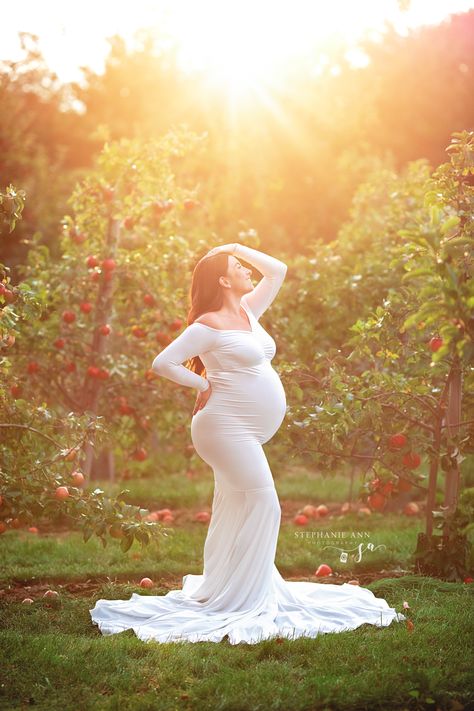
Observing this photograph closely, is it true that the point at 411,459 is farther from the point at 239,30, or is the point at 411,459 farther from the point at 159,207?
the point at 239,30

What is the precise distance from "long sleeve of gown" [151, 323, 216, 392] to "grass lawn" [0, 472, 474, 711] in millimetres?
1465

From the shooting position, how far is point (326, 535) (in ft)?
24.4

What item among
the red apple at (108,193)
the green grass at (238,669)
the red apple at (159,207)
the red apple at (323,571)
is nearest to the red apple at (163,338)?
the red apple at (159,207)

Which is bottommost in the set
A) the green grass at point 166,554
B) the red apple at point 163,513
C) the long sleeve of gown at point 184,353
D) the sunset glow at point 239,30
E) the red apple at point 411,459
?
the green grass at point 166,554

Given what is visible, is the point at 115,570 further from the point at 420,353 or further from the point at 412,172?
the point at 412,172

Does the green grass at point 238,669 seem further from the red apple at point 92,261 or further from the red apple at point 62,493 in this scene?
the red apple at point 92,261

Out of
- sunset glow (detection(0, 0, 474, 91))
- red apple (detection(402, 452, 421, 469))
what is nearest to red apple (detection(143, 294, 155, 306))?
red apple (detection(402, 452, 421, 469))

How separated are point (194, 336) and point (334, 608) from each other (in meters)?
1.80

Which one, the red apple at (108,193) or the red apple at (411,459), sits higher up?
the red apple at (108,193)

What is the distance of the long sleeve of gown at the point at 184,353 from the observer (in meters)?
5.04

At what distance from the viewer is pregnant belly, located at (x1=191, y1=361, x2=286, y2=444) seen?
520cm

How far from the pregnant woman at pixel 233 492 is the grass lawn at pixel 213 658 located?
0.91 feet

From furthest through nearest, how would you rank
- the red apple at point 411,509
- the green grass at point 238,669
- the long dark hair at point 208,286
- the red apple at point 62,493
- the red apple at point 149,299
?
1. the red apple at point 411,509
2. the red apple at point 149,299
3. the long dark hair at point 208,286
4. the red apple at point 62,493
5. the green grass at point 238,669

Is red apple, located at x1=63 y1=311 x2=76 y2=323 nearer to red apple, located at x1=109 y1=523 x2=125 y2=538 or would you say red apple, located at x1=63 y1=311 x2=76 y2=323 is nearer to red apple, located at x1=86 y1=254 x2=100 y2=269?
red apple, located at x1=86 y1=254 x2=100 y2=269
